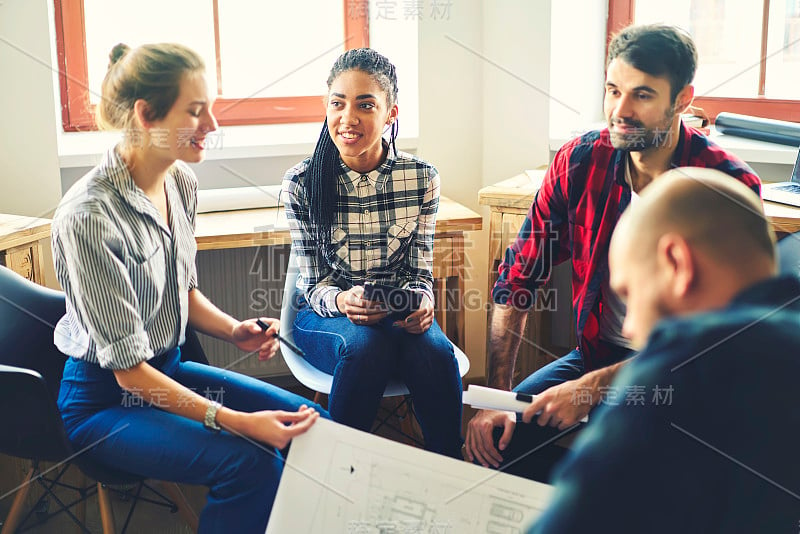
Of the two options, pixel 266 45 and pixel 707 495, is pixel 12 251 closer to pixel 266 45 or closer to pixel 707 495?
pixel 266 45

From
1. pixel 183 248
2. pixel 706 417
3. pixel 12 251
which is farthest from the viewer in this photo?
pixel 12 251

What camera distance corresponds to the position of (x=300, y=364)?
1.94m

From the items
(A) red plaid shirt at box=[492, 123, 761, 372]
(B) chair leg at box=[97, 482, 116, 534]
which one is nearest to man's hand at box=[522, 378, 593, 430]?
(A) red plaid shirt at box=[492, 123, 761, 372]

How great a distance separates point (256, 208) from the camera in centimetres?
251

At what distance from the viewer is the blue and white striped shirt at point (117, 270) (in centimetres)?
137

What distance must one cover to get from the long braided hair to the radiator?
0.63m

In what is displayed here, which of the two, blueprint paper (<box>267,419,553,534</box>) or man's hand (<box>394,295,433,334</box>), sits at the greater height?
man's hand (<box>394,295,433,334</box>)

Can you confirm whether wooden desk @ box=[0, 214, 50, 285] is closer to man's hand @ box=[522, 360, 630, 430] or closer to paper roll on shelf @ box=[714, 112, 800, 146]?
man's hand @ box=[522, 360, 630, 430]

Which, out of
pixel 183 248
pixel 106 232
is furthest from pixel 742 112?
pixel 106 232

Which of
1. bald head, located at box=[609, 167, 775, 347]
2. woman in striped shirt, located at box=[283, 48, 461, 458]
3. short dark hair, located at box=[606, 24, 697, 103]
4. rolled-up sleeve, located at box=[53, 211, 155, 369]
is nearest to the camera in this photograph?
bald head, located at box=[609, 167, 775, 347]

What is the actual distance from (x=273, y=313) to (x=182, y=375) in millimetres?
1137

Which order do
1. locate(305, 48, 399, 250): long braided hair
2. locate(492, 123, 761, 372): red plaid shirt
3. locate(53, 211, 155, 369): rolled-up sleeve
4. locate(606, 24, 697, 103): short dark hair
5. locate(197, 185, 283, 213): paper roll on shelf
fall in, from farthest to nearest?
1. locate(197, 185, 283, 213): paper roll on shelf
2. locate(305, 48, 399, 250): long braided hair
3. locate(492, 123, 761, 372): red plaid shirt
4. locate(606, 24, 697, 103): short dark hair
5. locate(53, 211, 155, 369): rolled-up sleeve

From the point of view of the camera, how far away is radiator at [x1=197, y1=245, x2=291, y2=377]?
8.64 ft

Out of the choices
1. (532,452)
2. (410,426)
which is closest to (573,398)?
(532,452)
